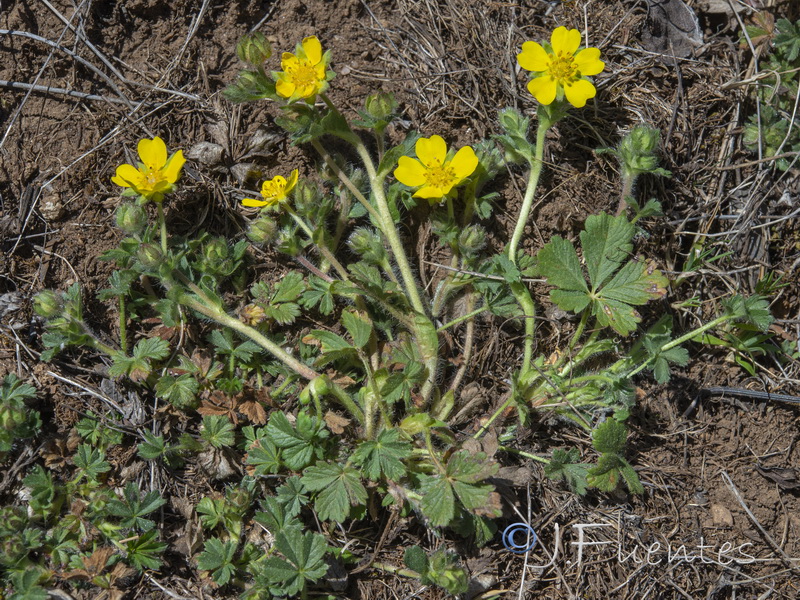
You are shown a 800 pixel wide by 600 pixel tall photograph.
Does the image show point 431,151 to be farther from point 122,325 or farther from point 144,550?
point 144,550

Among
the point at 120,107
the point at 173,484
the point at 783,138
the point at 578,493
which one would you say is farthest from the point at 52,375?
the point at 783,138

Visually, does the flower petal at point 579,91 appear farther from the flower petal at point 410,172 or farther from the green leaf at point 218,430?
the green leaf at point 218,430

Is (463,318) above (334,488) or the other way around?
above

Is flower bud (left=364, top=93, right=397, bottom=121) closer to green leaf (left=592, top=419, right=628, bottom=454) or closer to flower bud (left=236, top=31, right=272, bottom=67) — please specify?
flower bud (left=236, top=31, right=272, bottom=67)

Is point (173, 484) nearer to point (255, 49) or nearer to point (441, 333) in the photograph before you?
point (441, 333)

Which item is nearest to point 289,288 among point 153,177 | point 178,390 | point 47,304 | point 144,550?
point 178,390
